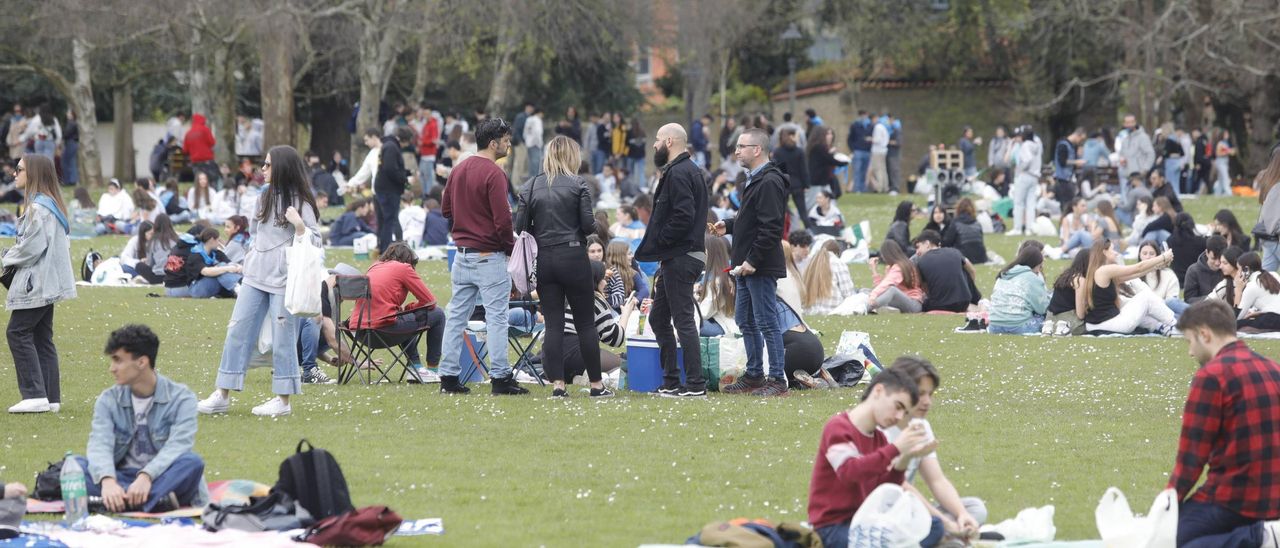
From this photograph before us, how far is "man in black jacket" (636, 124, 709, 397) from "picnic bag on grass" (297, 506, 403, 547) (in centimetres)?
411

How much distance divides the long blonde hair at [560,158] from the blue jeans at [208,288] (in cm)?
827

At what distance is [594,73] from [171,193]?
18.1m

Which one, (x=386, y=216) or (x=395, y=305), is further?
(x=386, y=216)

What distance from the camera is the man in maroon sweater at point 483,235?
1073cm

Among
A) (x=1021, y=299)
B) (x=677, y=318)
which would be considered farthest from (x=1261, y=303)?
(x=677, y=318)

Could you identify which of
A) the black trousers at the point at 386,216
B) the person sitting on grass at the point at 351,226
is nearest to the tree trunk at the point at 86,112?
the person sitting on grass at the point at 351,226

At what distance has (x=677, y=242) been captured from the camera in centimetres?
1066

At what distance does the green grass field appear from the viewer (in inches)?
295

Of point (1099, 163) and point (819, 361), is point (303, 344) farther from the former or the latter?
point (1099, 163)

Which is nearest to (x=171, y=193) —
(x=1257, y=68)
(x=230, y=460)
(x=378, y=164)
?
(x=378, y=164)

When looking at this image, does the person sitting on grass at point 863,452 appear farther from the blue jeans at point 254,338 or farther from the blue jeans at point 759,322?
the blue jeans at point 254,338

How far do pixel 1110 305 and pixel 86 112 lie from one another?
83.3 feet

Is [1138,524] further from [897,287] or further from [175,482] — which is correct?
[897,287]

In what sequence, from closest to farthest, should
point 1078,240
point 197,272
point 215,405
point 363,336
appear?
point 215,405, point 363,336, point 197,272, point 1078,240
